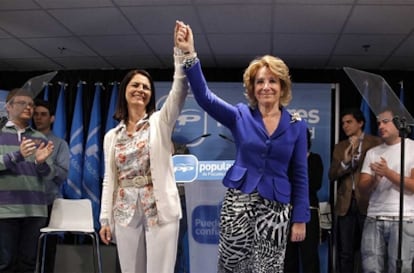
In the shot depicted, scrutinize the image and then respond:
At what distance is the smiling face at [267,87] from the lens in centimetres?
164

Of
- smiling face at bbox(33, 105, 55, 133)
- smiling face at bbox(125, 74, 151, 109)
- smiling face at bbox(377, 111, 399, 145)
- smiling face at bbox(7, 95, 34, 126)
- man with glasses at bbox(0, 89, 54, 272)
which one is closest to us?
smiling face at bbox(125, 74, 151, 109)

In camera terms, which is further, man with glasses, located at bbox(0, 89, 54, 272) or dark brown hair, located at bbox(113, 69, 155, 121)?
man with glasses, located at bbox(0, 89, 54, 272)

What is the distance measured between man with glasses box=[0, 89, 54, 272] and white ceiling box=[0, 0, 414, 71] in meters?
1.17

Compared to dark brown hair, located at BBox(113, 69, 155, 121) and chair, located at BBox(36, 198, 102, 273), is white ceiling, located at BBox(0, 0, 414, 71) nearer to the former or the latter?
chair, located at BBox(36, 198, 102, 273)

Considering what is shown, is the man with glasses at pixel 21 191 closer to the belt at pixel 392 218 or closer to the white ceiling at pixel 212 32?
the white ceiling at pixel 212 32

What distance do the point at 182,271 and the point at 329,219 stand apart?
5.11 ft

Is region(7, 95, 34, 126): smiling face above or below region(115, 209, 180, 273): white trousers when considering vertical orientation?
above

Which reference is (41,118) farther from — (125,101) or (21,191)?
(125,101)

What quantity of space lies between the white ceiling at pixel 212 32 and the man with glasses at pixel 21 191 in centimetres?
117

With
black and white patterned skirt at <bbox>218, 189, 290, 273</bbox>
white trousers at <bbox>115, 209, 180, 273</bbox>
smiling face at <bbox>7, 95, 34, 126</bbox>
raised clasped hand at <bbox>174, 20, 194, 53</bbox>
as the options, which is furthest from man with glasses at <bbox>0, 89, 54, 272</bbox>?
black and white patterned skirt at <bbox>218, 189, 290, 273</bbox>

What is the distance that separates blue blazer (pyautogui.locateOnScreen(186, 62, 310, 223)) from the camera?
1585 mm

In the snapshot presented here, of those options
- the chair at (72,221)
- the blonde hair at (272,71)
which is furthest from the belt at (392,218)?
the chair at (72,221)

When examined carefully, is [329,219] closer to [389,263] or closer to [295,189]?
[389,263]

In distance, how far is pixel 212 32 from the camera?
4426mm
